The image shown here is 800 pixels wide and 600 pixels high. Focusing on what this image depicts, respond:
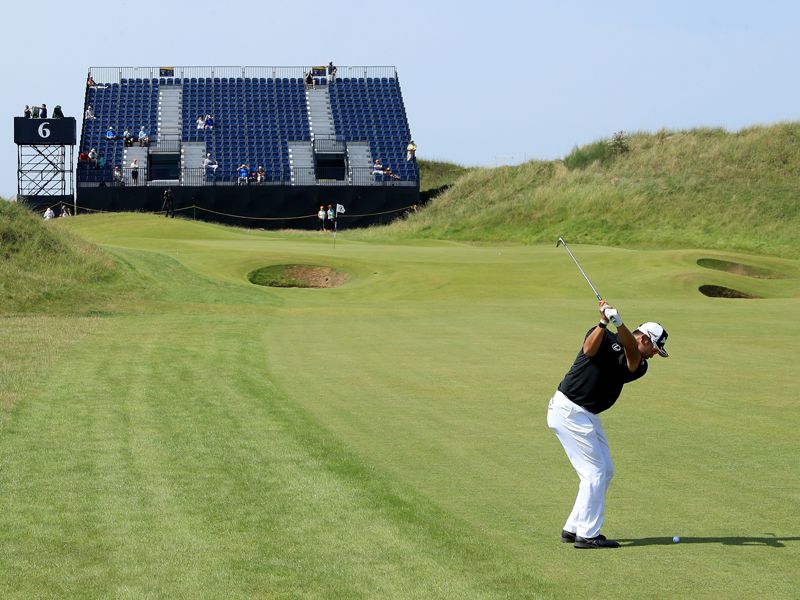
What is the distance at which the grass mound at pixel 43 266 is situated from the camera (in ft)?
115

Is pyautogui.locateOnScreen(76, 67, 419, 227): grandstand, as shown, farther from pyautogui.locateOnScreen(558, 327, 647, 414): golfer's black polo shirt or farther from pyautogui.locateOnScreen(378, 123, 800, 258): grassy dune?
pyautogui.locateOnScreen(558, 327, 647, 414): golfer's black polo shirt

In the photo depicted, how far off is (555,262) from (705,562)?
125 ft

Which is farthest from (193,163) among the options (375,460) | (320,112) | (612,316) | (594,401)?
(612,316)

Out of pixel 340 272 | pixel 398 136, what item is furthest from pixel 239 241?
pixel 398 136

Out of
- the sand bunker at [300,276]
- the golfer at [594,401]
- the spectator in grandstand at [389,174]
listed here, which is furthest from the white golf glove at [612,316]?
the spectator in grandstand at [389,174]

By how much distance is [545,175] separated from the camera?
81.5 metres

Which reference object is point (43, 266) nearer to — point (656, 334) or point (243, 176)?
point (656, 334)

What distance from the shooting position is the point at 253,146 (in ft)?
271

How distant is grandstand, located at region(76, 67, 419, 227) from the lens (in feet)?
251

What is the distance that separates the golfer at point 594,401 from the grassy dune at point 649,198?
178ft

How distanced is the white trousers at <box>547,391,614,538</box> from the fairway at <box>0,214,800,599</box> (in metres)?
0.46

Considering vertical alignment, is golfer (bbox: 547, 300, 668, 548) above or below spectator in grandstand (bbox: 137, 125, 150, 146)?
below

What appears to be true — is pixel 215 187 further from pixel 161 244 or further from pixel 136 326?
pixel 136 326

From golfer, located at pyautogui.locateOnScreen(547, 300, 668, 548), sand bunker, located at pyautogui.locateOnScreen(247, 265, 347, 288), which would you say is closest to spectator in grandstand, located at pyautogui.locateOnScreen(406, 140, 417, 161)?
sand bunker, located at pyautogui.locateOnScreen(247, 265, 347, 288)
